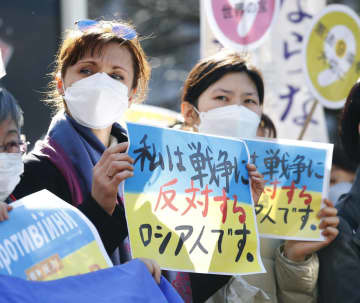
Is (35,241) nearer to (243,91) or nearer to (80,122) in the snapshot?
(80,122)

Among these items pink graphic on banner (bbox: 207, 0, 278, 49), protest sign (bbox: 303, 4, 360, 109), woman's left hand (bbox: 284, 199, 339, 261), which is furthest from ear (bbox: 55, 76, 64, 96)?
protest sign (bbox: 303, 4, 360, 109)

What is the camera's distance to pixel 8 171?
1.68 metres

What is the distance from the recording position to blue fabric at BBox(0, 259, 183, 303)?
1365 mm

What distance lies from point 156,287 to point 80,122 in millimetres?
795

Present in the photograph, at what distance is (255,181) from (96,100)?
2.24 ft

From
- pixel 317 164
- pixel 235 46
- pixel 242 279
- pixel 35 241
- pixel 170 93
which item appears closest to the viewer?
pixel 35 241

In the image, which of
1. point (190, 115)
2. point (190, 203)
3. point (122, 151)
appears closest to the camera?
point (122, 151)

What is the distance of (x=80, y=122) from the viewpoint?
2.13 metres

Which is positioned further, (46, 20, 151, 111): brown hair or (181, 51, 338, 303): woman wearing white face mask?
(181, 51, 338, 303): woman wearing white face mask

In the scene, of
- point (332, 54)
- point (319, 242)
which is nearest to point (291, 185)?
point (319, 242)

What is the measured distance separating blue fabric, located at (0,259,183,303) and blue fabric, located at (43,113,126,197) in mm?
508

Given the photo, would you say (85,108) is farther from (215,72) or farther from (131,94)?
(215,72)

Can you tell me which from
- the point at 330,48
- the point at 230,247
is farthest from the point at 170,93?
the point at 230,247

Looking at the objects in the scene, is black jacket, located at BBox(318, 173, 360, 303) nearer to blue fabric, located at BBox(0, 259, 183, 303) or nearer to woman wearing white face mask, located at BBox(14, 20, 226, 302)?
woman wearing white face mask, located at BBox(14, 20, 226, 302)
